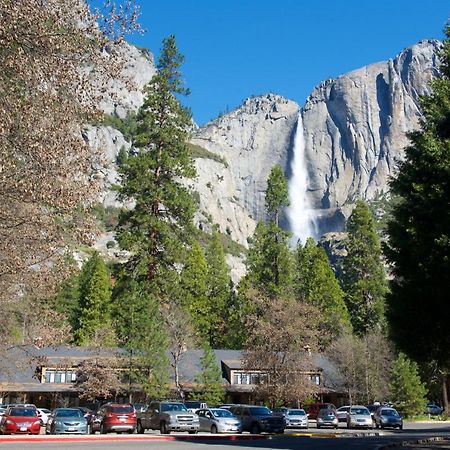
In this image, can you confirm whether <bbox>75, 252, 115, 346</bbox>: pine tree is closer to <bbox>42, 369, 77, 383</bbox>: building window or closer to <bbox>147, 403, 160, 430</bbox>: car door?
<bbox>42, 369, 77, 383</bbox>: building window

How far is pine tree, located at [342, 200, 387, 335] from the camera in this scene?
2808 inches

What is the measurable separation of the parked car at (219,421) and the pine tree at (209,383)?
16.6m

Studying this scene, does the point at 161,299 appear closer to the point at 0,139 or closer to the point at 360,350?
the point at 360,350

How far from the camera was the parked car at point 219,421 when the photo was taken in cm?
3130

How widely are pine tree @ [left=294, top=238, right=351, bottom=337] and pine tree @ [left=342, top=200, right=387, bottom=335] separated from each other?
285 cm

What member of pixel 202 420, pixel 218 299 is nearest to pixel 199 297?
pixel 218 299

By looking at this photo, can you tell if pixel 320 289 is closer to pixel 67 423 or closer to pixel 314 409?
pixel 314 409

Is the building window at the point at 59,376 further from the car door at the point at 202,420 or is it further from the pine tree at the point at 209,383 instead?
the car door at the point at 202,420

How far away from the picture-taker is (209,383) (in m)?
50.0

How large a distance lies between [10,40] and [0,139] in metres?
2.28

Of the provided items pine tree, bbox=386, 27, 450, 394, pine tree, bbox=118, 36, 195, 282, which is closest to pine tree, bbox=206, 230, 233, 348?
pine tree, bbox=118, 36, 195, 282

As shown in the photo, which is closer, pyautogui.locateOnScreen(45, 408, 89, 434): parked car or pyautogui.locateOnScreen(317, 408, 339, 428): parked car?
pyautogui.locateOnScreen(45, 408, 89, 434): parked car

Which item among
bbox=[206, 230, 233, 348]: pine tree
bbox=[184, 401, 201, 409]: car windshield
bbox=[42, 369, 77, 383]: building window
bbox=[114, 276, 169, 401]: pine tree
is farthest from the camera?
bbox=[206, 230, 233, 348]: pine tree

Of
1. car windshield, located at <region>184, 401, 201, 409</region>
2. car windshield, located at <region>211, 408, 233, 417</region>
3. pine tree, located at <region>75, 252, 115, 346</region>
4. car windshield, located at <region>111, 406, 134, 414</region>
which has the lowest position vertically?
car windshield, located at <region>211, 408, 233, 417</region>
